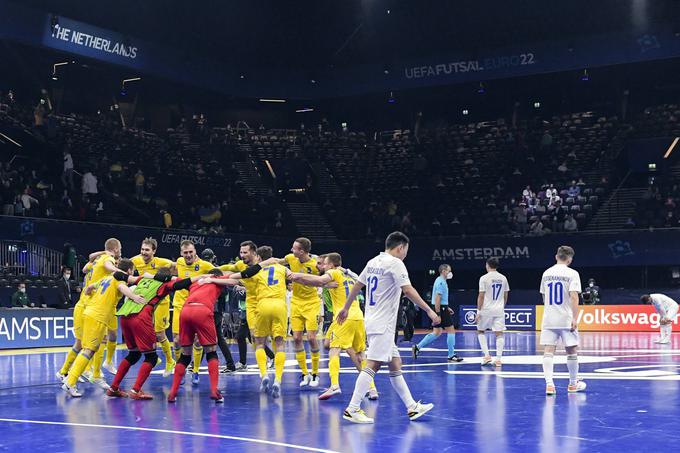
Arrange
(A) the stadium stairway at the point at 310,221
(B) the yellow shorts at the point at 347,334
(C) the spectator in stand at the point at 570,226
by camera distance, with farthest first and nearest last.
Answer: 1. (A) the stadium stairway at the point at 310,221
2. (C) the spectator in stand at the point at 570,226
3. (B) the yellow shorts at the point at 347,334

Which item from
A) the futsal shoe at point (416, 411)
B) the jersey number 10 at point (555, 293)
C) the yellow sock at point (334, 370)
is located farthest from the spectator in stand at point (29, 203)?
the futsal shoe at point (416, 411)

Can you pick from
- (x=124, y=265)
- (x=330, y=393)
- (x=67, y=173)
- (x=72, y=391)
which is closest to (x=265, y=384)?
(x=330, y=393)

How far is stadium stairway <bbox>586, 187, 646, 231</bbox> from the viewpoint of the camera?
33344 millimetres

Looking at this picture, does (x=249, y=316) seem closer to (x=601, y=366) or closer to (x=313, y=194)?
(x=601, y=366)

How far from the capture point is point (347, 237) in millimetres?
37094

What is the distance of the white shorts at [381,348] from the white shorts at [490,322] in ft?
24.7

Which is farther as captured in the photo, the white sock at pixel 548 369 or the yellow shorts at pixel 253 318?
the yellow shorts at pixel 253 318

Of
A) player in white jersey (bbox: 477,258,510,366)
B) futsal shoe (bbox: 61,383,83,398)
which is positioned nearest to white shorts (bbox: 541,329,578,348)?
player in white jersey (bbox: 477,258,510,366)

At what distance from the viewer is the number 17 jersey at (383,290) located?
30.8 feet

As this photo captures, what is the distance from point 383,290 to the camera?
9.48 meters

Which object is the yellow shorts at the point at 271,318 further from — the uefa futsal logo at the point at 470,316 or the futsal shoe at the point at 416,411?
the uefa futsal logo at the point at 470,316

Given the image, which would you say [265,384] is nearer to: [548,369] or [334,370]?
[334,370]

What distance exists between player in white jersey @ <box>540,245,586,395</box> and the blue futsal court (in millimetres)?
460

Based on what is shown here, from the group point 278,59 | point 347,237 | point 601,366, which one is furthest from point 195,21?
point 601,366
